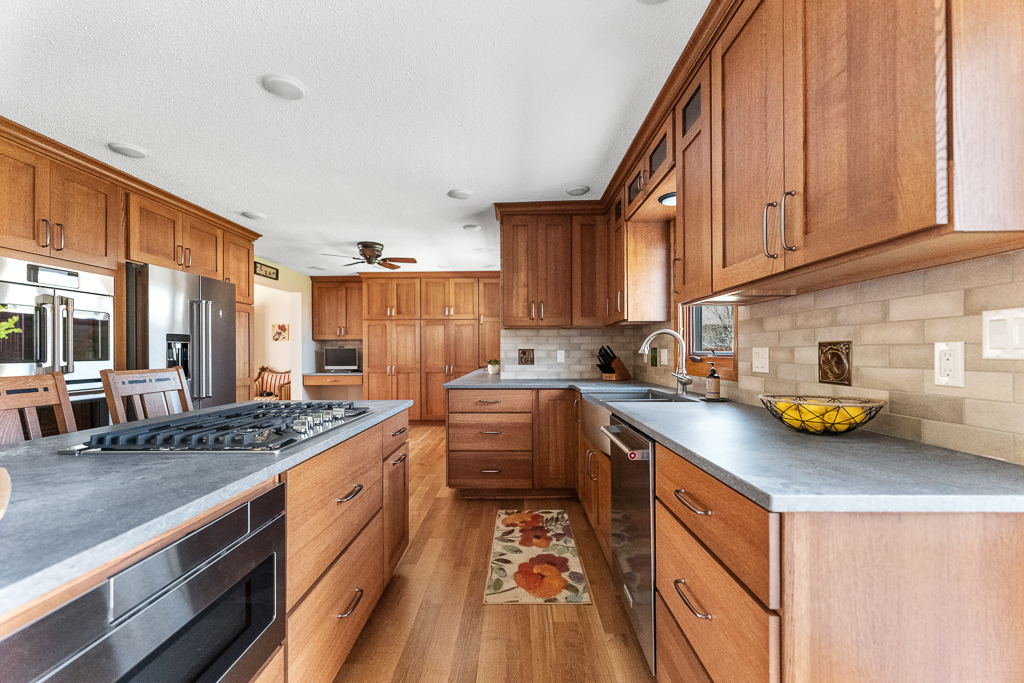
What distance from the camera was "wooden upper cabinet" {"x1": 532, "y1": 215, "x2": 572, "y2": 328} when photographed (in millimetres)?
3365

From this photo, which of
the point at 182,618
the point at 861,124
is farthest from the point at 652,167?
the point at 182,618

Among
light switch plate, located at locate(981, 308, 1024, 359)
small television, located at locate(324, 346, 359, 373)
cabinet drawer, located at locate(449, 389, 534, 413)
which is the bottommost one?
cabinet drawer, located at locate(449, 389, 534, 413)

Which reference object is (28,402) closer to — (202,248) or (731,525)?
(731,525)

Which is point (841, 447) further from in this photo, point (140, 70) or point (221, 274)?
point (221, 274)

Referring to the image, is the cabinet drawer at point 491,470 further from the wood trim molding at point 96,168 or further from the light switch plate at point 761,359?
the wood trim molding at point 96,168

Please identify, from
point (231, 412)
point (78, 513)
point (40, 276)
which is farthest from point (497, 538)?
point (40, 276)

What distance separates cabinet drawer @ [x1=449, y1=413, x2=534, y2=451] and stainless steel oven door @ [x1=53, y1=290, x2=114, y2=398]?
7.33 feet

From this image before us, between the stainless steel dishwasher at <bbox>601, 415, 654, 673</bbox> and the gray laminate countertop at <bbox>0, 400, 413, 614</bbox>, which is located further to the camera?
the stainless steel dishwasher at <bbox>601, 415, 654, 673</bbox>

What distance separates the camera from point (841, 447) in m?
1.03

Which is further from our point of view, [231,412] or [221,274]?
[221,274]

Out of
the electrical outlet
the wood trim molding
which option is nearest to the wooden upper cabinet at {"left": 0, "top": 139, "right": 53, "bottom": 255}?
the wood trim molding

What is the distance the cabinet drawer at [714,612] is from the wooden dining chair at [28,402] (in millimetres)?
1893

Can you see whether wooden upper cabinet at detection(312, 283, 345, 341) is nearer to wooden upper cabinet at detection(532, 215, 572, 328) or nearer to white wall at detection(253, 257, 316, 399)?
white wall at detection(253, 257, 316, 399)

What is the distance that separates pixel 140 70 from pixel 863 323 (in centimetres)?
280
